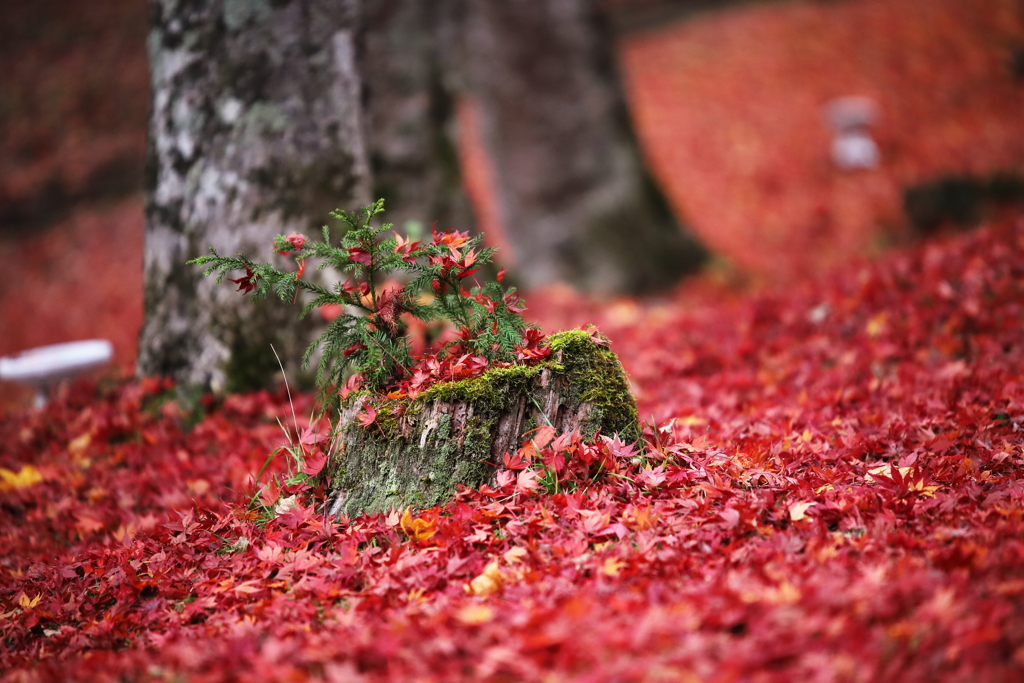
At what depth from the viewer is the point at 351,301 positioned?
2531 mm

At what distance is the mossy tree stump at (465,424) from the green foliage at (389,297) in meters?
0.15

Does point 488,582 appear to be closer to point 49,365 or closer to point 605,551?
point 605,551

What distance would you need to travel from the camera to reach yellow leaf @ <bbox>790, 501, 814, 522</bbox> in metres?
2.20

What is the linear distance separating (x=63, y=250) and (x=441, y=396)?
11.3m

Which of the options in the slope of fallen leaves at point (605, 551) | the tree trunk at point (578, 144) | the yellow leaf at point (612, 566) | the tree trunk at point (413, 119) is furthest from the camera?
the tree trunk at point (578, 144)

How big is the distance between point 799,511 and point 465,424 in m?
1.13

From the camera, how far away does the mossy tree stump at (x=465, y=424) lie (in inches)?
95.7

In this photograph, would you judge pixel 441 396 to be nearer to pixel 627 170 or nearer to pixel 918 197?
pixel 627 170

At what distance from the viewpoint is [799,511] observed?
2.21m

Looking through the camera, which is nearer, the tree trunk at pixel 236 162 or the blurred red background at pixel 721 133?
the tree trunk at pixel 236 162

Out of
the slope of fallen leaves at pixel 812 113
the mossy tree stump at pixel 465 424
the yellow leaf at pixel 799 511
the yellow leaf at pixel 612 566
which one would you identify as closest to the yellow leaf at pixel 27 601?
the mossy tree stump at pixel 465 424

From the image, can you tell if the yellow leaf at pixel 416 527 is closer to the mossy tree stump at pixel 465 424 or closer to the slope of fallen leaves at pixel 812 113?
the mossy tree stump at pixel 465 424

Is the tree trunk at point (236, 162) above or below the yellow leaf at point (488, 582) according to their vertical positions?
above

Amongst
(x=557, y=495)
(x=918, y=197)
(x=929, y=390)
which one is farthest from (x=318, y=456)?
(x=918, y=197)
